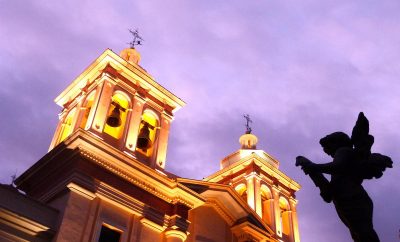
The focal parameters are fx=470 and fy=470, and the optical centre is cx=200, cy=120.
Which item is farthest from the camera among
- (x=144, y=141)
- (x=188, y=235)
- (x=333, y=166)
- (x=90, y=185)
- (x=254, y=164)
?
(x=254, y=164)

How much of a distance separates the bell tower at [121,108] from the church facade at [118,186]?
0.13ft

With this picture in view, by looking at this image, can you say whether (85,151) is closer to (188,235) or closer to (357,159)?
(188,235)

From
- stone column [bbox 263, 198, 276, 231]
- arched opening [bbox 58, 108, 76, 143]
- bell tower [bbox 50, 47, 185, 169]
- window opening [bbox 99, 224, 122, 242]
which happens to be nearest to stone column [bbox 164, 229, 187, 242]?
window opening [bbox 99, 224, 122, 242]

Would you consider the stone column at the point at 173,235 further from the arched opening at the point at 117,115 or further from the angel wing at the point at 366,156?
the angel wing at the point at 366,156

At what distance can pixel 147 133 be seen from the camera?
1783 centimetres

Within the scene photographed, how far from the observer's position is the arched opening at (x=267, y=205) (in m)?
21.2

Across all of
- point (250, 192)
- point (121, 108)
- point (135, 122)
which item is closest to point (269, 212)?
point (250, 192)

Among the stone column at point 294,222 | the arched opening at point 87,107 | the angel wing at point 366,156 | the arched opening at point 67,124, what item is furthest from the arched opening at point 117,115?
the angel wing at point 366,156

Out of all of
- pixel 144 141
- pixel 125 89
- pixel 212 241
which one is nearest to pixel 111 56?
pixel 125 89

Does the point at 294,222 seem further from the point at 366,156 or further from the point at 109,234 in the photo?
the point at 366,156

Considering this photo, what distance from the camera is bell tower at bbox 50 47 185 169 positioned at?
16.3 metres

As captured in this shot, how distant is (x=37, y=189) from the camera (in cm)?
1490

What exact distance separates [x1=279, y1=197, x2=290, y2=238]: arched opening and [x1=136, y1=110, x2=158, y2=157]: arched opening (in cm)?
798

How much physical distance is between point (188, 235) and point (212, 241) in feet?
3.56
